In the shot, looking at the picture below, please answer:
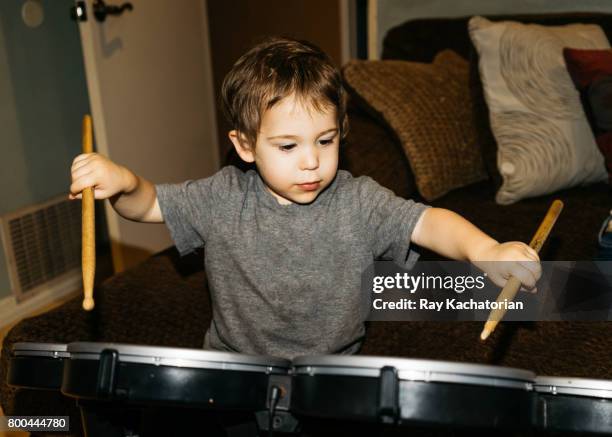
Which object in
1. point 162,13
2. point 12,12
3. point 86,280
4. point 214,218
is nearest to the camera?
point 86,280

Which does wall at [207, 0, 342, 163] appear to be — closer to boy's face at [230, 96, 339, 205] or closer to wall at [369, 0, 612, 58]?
wall at [369, 0, 612, 58]

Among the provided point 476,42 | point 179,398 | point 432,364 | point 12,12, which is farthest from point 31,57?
point 432,364

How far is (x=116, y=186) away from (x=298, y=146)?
0.26m

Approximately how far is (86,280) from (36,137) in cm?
152

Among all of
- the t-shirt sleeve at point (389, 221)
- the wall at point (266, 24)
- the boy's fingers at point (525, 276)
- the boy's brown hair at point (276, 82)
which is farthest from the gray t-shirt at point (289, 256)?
the wall at point (266, 24)

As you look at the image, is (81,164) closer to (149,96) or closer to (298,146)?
(298,146)

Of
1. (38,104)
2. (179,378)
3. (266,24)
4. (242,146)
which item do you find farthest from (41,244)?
(179,378)

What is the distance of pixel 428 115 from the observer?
1.58 meters

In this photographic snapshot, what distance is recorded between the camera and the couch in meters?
1.03

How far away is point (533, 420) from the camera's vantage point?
67 centimetres

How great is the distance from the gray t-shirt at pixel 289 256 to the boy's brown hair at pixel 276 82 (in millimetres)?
106

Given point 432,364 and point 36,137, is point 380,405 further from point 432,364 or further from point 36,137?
point 36,137

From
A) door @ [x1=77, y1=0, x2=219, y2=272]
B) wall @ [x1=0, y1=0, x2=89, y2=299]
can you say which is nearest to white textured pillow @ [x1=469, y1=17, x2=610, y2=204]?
door @ [x1=77, y1=0, x2=219, y2=272]

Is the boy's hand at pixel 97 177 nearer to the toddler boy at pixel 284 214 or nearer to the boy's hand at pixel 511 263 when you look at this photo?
the toddler boy at pixel 284 214
